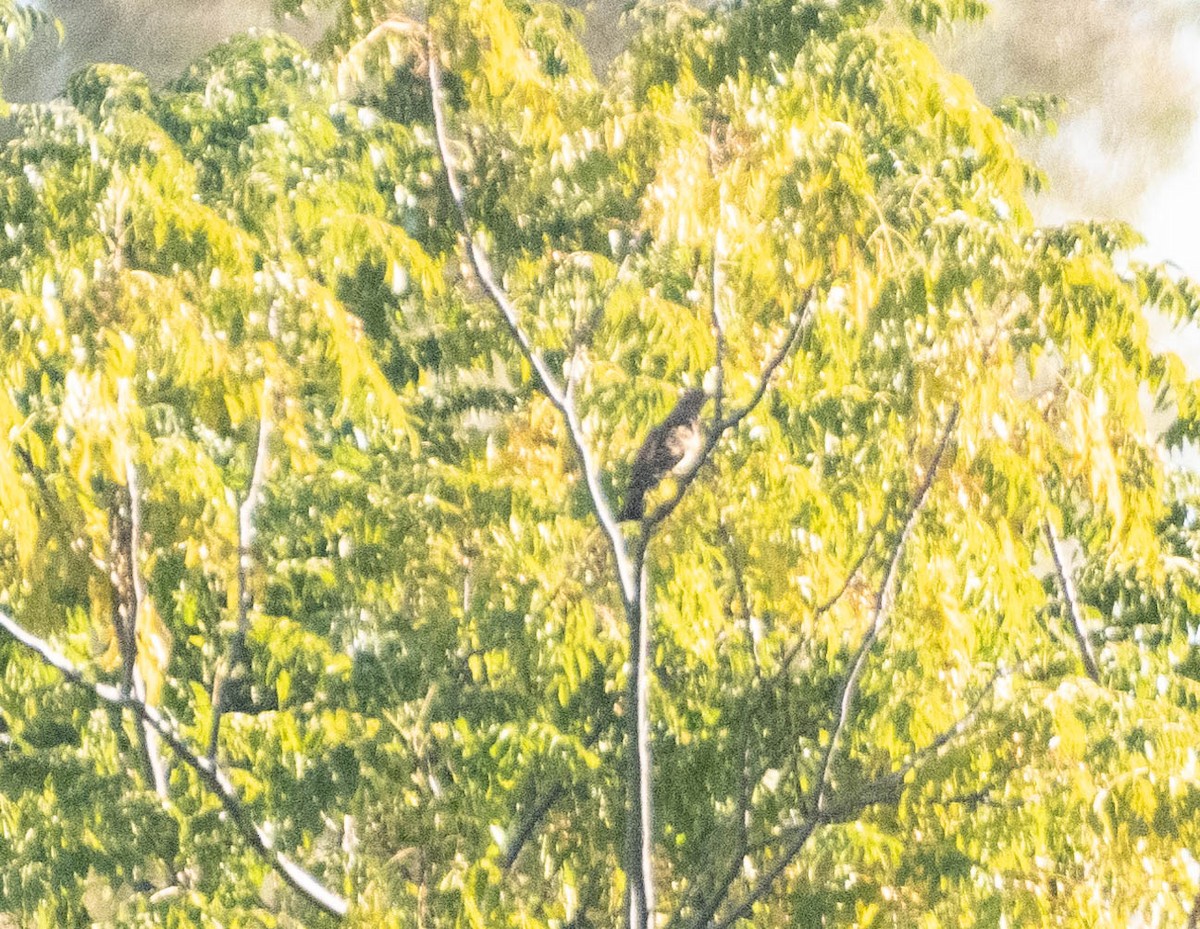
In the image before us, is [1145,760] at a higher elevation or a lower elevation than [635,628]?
lower

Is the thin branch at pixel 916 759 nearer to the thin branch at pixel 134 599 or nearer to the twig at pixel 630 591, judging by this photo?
the twig at pixel 630 591

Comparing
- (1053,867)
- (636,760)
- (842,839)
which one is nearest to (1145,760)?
(1053,867)

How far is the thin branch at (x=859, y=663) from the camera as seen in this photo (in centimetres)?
373

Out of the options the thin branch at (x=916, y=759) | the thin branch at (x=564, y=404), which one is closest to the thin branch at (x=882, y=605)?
the thin branch at (x=916, y=759)

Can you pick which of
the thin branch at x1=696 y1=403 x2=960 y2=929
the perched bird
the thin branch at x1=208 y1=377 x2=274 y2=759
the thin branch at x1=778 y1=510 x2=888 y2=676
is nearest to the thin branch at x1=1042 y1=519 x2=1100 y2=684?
the thin branch at x1=696 y1=403 x2=960 y2=929

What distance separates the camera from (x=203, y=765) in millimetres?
3928

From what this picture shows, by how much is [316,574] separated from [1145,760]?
8.72 ft

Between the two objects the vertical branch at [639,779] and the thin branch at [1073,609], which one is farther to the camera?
the thin branch at [1073,609]

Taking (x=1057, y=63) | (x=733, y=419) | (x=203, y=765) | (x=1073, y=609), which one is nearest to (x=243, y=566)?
(x=203, y=765)

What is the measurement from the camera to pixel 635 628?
4012 mm

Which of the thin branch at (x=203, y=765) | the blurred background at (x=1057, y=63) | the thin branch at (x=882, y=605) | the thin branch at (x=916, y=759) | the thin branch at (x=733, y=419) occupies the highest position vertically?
the blurred background at (x=1057, y=63)

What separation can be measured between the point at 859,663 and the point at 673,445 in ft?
3.00

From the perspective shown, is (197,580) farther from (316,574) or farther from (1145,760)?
(1145,760)

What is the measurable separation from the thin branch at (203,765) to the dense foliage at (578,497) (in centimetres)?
2
